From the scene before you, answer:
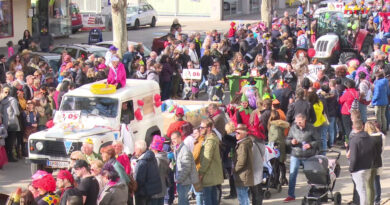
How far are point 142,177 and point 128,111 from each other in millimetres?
4095

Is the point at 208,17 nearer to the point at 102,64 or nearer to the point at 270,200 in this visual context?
the point at 102,64

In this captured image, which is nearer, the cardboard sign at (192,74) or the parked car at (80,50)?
the cardboard sign at (192,74)

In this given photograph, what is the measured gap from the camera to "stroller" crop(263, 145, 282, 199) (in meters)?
14.3

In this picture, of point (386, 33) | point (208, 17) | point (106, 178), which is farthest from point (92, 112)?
point (208, 17)

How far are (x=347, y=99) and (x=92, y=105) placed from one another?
19.4ft

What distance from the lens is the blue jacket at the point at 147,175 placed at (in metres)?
12.0

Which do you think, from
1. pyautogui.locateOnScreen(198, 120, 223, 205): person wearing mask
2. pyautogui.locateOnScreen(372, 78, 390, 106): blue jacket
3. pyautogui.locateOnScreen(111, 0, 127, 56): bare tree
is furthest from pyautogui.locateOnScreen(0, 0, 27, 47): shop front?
pyautogui.locateOnScreen(198, 120, 223, 205): person wearing mask

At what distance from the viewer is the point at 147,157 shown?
11969mm

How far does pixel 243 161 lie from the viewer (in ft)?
42.3

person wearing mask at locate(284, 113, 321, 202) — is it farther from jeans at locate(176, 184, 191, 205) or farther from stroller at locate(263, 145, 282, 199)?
jeans at locate(176, 184, 191, 205)

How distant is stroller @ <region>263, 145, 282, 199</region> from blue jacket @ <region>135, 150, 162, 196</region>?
2.77 m

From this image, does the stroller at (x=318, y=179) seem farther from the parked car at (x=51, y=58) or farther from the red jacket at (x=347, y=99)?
the parked car at (x=51, y=58)

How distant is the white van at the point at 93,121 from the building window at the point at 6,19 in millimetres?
19679

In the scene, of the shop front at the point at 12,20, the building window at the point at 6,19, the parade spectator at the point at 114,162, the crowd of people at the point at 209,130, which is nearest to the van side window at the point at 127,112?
the crowd of people at the point at 209,130
